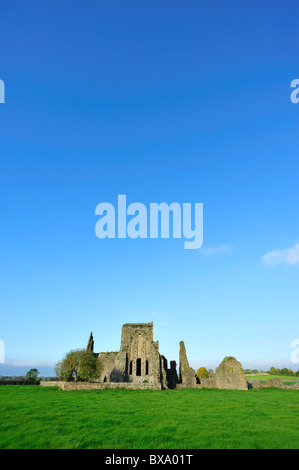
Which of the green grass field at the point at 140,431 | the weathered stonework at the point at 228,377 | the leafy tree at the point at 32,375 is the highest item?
the green grass field at the point at 140,431

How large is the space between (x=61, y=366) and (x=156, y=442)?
1561 inches

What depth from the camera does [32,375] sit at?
54.6 metres

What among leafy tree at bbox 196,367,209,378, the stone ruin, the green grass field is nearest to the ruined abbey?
the stone ruin

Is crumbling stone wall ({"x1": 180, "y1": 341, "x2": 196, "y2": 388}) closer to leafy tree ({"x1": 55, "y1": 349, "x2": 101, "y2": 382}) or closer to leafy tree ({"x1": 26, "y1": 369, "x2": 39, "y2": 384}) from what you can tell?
leafy tree ({"x1": 55, "y1": 349, "x2": 101, "y2": 382})

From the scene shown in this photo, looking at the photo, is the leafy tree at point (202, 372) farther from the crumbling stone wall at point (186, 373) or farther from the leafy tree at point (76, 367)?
the leafy tree at point (76, 367)

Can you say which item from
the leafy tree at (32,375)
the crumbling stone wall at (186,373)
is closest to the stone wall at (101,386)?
the crumbling stone wall at (186,373)

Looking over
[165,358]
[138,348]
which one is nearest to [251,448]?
[138,348]

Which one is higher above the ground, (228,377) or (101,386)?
(101,386)

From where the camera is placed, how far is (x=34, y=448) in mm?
9203

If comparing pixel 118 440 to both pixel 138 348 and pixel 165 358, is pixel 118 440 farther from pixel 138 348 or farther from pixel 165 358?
pixel 165 358

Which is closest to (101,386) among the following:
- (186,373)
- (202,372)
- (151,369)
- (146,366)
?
(151,369)

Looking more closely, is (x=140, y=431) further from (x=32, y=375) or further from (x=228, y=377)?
(x=32, y=375)

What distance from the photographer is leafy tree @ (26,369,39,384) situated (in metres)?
53.1

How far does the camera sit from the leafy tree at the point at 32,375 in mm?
53125
